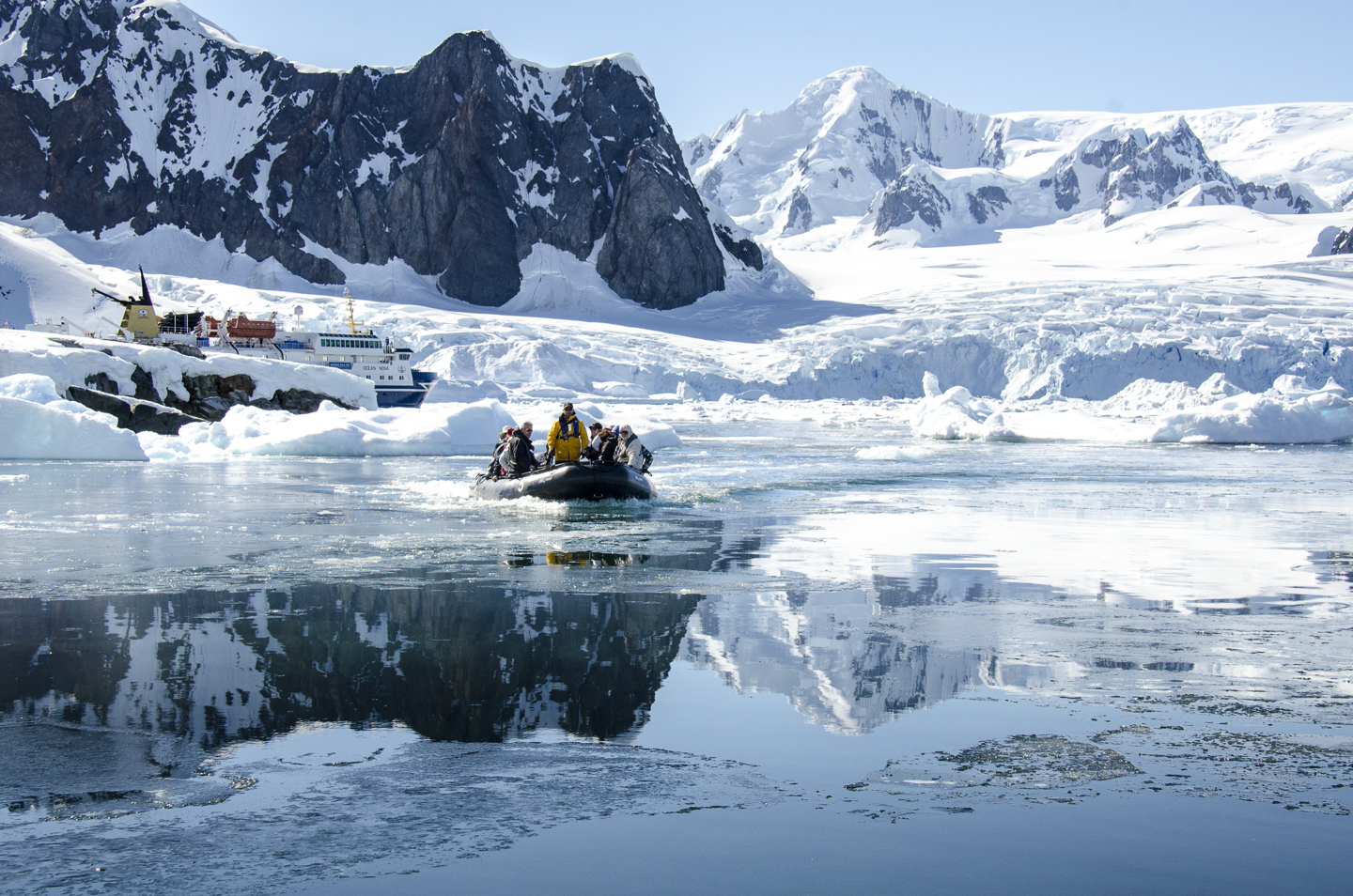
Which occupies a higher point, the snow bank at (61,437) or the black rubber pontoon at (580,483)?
the snow bank at (61,437)

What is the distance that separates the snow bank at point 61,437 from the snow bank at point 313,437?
3.49 ft

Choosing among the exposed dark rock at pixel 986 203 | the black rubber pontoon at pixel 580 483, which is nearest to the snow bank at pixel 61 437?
the black rubber pontoon at pixel 580 483

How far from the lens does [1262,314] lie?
5881cm

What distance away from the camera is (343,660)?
6.72 meters

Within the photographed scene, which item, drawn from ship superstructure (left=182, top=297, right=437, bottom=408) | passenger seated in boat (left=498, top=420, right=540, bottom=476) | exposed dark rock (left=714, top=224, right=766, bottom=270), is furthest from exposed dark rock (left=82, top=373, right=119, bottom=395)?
exposed dark rock (left=714, top=224, right=766, bottom=270)

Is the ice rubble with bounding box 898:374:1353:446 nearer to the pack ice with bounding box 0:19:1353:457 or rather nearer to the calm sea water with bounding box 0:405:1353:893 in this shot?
the pack ice with bounding box 0:19:1353:457

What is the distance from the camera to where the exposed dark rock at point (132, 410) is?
3008 centimetres

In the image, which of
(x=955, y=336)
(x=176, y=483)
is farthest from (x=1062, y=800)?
(x=955, y=336)

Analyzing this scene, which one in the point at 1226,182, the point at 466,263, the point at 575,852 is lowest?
the point at 575,852

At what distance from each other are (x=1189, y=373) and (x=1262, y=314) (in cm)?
1050

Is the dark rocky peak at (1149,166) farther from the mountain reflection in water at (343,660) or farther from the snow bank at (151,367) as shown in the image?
the mountain reflection in water at (343,660)

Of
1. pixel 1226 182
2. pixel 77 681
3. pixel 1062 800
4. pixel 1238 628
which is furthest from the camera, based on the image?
pixel 1226 182

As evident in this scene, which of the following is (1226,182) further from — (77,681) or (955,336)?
(77,681)

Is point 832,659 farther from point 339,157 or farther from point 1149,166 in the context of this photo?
point 1149,166
